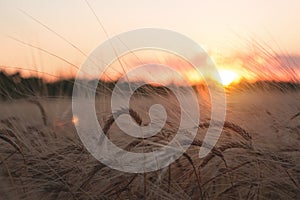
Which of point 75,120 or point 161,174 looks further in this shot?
point 75,120

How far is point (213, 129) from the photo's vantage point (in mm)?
1396

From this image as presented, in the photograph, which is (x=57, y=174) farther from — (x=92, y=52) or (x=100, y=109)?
(x=92, y=52)

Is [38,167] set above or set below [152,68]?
below

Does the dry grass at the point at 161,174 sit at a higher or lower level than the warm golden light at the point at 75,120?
lower

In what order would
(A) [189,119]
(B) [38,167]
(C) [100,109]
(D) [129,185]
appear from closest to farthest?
1. (D) [129,185]
2. (B) [38,167]
3. (A) [189,119]
4. (C) [100,109]

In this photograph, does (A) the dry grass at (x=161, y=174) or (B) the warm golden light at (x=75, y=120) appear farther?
(B) the warm golden light at (x=75, y=120)

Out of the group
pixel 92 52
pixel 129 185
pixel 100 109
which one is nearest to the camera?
pixel 129 185

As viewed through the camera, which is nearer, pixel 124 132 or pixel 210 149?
pixel 210 149

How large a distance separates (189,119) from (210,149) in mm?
228

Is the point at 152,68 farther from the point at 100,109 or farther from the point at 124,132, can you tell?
the point at 124,132

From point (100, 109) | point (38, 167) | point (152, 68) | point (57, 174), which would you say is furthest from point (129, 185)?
point (152, 68)

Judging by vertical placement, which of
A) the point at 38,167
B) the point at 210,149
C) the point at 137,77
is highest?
the point at 137,77

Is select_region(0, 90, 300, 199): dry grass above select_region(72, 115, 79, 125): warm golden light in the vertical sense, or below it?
below

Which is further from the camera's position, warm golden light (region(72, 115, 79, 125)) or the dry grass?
warm golden light (region(72, 115, 79, 125))
